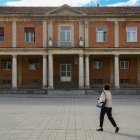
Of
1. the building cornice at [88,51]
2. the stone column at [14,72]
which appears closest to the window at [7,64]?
the stone column at [14,72]

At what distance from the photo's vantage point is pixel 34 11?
46.7 metres

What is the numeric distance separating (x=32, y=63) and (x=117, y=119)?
31.9m

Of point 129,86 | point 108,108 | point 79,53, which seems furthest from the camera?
point 129,86

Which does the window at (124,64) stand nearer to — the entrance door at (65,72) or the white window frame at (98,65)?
the white window frame at (98,65)

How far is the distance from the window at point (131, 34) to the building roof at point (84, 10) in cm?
192

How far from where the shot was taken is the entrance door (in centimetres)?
4841

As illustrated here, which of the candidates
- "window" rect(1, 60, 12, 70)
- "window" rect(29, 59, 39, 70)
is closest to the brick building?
"window" rect(1, 60, 12, 70)

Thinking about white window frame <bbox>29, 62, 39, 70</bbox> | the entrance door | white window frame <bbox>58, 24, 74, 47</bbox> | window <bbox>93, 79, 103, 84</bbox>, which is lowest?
window <bbox>93, 79, 103, 84</bbox>

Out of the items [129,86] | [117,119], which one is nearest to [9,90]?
[129,86]

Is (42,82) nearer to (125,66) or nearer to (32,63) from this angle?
(32,63)

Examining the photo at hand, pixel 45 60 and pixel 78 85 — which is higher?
pixel 45 60

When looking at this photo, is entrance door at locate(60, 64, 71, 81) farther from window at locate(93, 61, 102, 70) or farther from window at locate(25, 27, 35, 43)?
window at locate(25, 27, 35, 43)

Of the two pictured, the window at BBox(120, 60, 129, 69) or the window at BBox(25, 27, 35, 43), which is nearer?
the window at BBox(25, 27, 35, 43)

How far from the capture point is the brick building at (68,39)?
45406 mm
